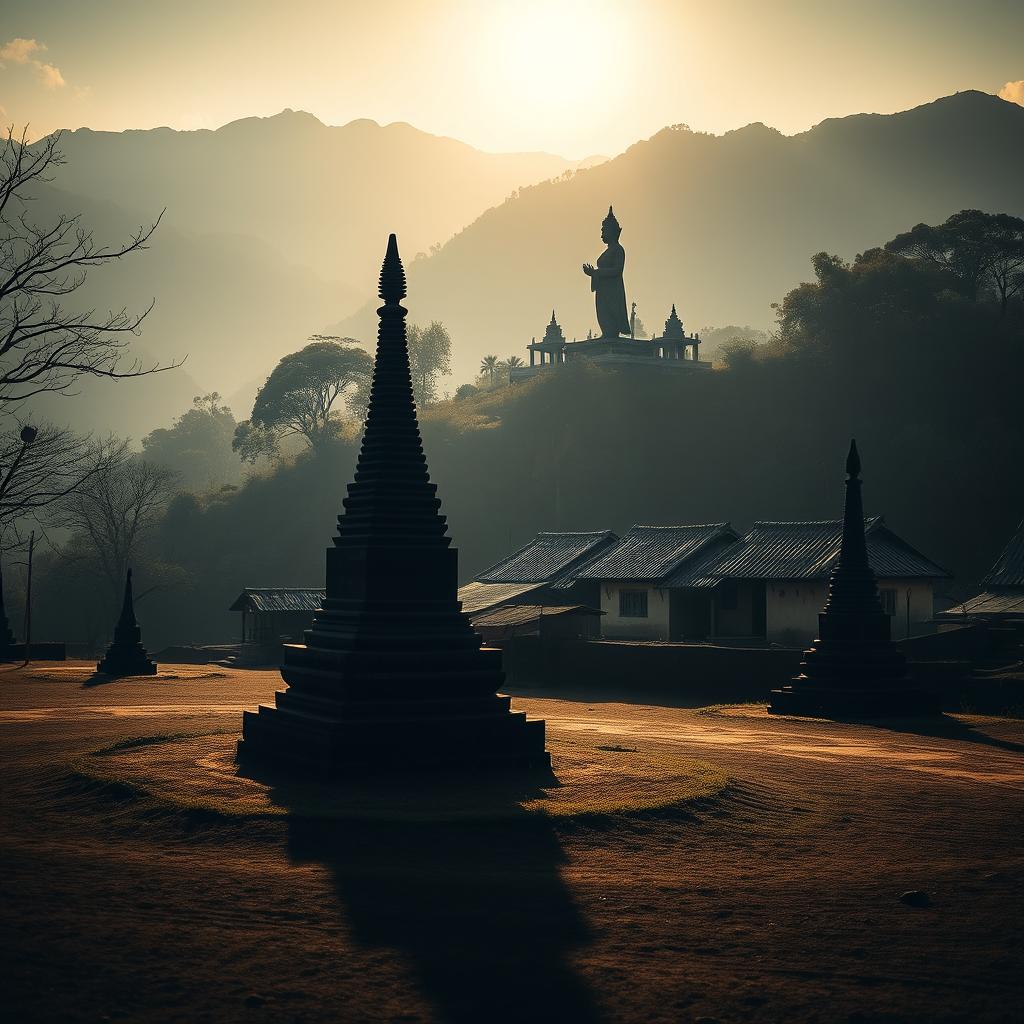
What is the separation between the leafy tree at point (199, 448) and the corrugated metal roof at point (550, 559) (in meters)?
79.3

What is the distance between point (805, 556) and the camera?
42.9 metres

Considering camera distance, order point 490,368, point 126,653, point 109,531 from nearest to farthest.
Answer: point 126,653, point 109,531, point 490,368

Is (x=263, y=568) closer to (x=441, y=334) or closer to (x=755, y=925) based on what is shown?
(x=441, y=334)

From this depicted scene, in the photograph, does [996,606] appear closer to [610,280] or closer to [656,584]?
[656,584]

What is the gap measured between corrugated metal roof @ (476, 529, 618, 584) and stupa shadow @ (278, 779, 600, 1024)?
3565 centimetres

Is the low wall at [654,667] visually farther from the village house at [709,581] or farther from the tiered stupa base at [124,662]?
the tiered stupa base at [124,662]

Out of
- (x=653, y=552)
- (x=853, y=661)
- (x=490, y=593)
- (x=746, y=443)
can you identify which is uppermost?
(x=746, y=443)

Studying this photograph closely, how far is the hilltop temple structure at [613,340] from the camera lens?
77.1 metres

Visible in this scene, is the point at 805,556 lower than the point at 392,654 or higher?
higher

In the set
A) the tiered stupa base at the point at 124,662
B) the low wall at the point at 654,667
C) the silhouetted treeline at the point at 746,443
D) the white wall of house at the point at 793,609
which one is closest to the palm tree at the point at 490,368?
the silhouetted treeline at the point at 746,443

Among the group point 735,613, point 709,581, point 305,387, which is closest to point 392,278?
point 709,581

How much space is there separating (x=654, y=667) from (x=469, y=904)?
2486cm

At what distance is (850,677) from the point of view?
25.8m

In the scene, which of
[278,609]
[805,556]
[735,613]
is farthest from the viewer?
[278,609]
